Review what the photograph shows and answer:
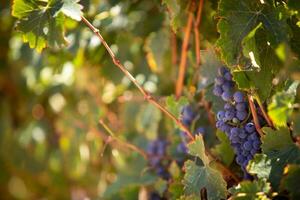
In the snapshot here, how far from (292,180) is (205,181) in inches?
6.6

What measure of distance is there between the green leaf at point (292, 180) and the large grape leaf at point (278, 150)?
0.04 m

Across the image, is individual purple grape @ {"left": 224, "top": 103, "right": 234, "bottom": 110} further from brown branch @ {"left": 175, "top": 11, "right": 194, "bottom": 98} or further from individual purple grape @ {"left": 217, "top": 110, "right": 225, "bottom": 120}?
brown branch @ {"left": 175, "top": 11, "right": 194, "bottom": 98}

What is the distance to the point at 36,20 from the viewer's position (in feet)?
2.83

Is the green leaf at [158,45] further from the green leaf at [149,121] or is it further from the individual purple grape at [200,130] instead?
the individual purple grape at [200,130]

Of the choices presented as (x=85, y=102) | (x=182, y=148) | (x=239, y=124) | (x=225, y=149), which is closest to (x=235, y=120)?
(x=239, y=124)

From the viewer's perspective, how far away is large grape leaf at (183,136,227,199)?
0.80 meters

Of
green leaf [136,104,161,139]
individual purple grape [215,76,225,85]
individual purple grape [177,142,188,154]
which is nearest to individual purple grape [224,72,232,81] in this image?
individual purple grape [215,76,225,85]

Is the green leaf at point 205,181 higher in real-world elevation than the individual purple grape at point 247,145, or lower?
lower

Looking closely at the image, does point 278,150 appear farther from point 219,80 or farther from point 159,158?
point 159,158

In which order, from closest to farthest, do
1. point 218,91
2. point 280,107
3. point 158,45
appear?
point 280,107
point 218,91
point 158,45

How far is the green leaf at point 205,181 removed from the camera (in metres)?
0.80

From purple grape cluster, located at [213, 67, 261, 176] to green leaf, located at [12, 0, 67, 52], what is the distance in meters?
0.31

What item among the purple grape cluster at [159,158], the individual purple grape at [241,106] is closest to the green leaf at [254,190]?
the individual purple grape at [241,106]

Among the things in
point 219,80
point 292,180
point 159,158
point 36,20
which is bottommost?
point 159,158
